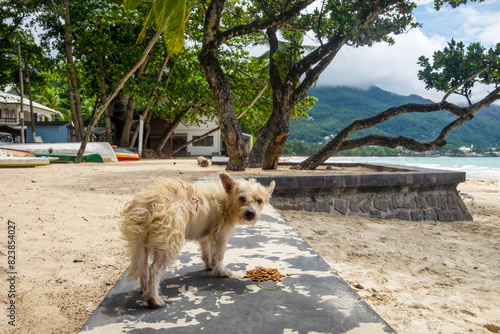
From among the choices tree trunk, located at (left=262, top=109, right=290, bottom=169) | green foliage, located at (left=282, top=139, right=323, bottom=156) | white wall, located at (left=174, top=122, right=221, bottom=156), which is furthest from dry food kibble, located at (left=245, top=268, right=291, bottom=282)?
green foliage, located at (left=282, top=139, right=323, bottom=156)

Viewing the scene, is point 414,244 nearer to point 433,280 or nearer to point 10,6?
point 433,280

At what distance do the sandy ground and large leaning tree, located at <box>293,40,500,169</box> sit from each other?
4.66m

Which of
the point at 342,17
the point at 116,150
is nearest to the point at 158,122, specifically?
the point at 116,150

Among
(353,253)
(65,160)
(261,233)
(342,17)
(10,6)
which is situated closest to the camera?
(261,233)

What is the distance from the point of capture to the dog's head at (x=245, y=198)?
258 cm

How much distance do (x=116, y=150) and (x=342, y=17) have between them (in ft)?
44.7

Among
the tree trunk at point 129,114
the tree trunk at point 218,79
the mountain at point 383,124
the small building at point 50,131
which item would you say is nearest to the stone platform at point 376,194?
the tree trunk at point 218,79

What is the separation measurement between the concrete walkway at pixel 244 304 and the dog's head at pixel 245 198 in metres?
0.46

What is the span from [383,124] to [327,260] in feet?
341

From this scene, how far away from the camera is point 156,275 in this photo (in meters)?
2.18

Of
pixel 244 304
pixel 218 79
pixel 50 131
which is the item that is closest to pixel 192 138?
pixel 50 131

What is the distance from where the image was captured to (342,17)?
32.7ft

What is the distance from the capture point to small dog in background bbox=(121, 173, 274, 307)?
86.6 inches

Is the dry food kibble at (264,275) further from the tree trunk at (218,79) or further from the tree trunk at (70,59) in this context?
the tree trunk at (70,59)
